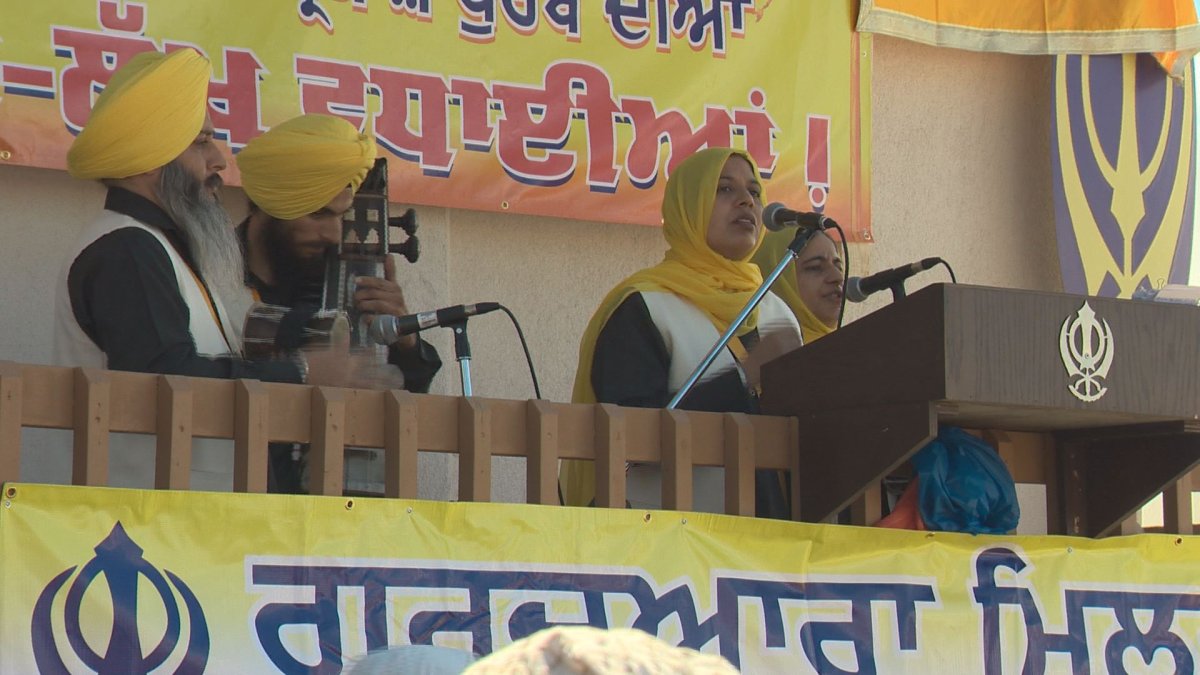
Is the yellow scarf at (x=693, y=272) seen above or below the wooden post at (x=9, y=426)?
above

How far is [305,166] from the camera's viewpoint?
3.82 metres

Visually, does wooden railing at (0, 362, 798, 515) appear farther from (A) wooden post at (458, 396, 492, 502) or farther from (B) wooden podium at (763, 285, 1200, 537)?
(B) wooden podium at (763, 285, 1200, 537)

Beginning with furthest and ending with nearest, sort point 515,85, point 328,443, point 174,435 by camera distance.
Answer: point 515,85
point 328,443
point 174,435

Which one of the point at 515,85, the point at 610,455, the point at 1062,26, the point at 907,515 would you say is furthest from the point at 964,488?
the point at 1062,26

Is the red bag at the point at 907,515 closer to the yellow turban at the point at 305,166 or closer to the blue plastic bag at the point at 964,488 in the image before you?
the blue plastic bag at the point at 964,488

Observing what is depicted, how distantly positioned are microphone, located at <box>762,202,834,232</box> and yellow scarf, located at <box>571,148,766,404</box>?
0.71ft

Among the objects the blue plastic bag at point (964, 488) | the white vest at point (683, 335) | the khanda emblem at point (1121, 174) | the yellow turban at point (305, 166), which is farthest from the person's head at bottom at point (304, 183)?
the khanda emblem at point (1121, 174)

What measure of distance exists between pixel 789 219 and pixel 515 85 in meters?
1.41

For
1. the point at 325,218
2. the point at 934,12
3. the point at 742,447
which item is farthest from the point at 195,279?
the point at 934,12

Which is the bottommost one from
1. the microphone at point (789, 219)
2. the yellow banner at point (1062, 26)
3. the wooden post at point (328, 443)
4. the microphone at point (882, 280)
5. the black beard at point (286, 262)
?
the wooden post at point (328, 443)

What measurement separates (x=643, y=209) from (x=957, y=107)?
157cm

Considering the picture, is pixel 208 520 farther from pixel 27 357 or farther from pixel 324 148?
pixel 27 357

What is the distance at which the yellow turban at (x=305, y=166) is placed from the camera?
381 cm

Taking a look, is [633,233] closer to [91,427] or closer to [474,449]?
[474,449]
